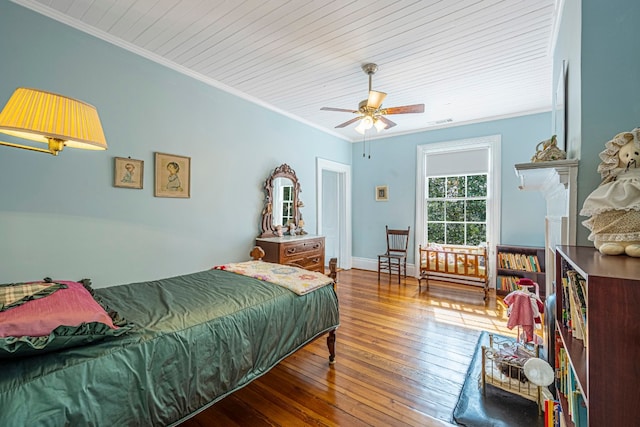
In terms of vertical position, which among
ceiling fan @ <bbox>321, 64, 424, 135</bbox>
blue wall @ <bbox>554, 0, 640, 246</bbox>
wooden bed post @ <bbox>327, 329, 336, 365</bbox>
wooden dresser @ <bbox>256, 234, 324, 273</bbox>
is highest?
ceiling fan @ <bbox>321, 64, 424, 135</bbox>

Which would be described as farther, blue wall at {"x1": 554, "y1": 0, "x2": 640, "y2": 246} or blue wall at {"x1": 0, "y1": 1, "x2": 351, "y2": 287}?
blue wall at {"x1": 0, "y1": 1, "x2": 351, "y2": 287}

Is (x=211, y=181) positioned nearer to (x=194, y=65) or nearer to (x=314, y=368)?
(x=194, y=65)

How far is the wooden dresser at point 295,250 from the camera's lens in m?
A: 3.68

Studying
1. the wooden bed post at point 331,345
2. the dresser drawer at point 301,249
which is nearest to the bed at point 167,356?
the wooden bed post at point 331,345

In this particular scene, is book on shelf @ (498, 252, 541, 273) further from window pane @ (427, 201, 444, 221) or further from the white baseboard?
the white baseboard

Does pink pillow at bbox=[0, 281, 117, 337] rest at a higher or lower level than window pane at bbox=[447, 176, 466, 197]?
lower

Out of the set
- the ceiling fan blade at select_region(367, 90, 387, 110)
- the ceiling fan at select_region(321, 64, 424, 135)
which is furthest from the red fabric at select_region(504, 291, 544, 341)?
the ceiling fan blade at select_region(367, 90, 387, 110)

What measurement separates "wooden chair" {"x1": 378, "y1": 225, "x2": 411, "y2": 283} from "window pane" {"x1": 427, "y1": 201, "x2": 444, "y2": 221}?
44 cm

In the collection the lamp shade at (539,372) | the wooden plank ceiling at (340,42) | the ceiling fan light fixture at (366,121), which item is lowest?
the lamp shade at (539,372)

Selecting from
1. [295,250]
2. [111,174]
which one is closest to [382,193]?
[295,250]

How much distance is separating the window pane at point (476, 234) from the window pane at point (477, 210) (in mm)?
105

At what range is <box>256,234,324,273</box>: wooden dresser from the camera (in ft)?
12.1

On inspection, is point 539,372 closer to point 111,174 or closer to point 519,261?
point 519,261

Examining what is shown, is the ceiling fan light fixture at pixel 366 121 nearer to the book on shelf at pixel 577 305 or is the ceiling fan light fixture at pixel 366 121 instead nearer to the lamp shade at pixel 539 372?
the book on shelf at pixel 577 305
